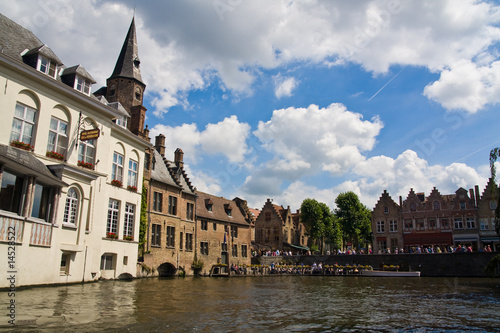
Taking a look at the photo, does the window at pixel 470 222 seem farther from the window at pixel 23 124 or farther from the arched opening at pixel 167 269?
the window at pixel 23 124

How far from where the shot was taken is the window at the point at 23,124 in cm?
1733

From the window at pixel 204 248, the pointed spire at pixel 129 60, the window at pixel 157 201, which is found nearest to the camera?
the window at pixel 157 201

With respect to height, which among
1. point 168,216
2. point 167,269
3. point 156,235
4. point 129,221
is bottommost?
point 167,269

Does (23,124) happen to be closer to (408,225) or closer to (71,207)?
(71,207)

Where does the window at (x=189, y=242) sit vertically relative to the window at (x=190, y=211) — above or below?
below

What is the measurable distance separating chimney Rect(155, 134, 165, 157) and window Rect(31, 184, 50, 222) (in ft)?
72.0

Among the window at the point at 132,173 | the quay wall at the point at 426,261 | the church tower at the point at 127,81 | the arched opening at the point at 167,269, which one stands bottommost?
the arched opening at the point at 167,269

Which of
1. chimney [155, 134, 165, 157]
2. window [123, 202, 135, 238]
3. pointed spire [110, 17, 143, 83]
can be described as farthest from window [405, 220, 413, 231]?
window [123, 202, 135, 238]

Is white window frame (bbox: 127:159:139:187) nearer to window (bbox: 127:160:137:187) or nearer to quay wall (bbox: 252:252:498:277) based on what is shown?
window (bbox: 127:160:137:187)

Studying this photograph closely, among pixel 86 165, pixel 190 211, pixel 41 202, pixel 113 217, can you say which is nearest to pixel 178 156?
pixel 190 211

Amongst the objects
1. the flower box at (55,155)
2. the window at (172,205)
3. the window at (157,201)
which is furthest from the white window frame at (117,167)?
the window at (172,205)

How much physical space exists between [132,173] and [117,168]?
1.73 metres

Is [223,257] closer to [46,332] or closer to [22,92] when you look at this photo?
[22,92]

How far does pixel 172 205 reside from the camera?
36.6 metres
